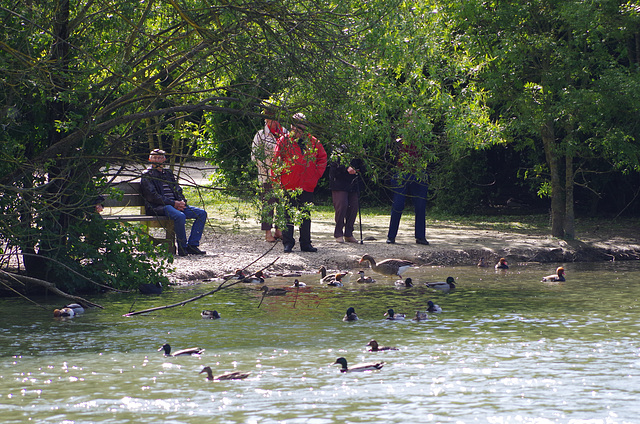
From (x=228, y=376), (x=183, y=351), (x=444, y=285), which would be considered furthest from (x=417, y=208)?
(x=228, y=376)

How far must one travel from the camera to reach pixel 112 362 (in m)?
8.20

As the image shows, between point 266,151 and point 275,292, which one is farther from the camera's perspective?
point 275,292

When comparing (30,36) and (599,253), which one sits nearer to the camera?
(30,36)

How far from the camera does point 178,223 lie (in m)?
14.4

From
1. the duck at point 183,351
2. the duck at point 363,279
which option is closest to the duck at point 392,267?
the duck at point 363,279

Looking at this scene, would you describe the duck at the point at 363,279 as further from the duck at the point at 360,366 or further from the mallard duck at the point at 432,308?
the duck at the point at 360,366

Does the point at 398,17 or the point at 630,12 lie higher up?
the point at 630,12

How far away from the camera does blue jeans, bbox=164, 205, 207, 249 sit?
14.3 m

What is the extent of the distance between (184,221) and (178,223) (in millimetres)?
164

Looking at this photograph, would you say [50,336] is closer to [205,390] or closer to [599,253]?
[205,390]

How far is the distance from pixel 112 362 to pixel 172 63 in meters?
4.27

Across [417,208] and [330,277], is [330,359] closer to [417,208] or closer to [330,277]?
[330,277]

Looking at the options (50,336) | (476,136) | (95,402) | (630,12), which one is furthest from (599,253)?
(95,402)

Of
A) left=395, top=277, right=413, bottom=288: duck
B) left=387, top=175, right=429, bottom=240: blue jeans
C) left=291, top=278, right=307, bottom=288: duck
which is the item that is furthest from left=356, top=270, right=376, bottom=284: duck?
left=387, top=175, right=429, bottom=240: blue jeans
